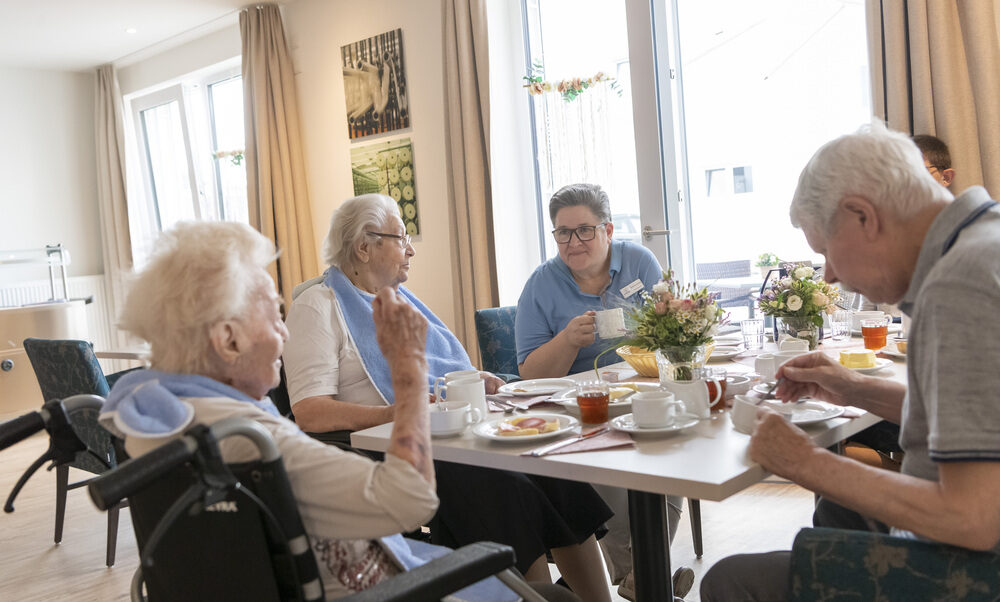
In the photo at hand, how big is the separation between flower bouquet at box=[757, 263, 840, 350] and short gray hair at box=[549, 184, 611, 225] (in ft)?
2.52

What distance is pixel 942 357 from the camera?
3.55 ft

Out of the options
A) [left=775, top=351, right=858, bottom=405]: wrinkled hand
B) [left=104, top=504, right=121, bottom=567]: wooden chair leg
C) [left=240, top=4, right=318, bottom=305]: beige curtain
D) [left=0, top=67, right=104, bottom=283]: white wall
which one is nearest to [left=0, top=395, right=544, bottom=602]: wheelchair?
[left=775, top=351, right=858, bottom=405]: wrinkled hand

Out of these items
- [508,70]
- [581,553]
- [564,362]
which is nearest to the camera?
[581,553]

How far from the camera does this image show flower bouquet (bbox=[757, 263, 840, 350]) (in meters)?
2.22

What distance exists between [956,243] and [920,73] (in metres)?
2.25

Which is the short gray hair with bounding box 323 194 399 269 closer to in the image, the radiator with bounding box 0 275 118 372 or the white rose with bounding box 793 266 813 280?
the white rose with bounding box 793 266 813 280

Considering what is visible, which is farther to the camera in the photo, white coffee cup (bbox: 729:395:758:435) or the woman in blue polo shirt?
the woman in blue polo shirt

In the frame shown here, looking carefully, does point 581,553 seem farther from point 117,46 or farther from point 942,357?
point 117,46

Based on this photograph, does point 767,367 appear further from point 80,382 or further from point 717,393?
point 80,382

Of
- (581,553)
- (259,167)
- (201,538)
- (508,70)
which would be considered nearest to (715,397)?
(581,553)

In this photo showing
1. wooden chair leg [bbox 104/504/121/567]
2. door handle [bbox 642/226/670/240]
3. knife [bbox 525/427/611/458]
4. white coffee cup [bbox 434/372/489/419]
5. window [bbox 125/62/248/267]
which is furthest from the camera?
window [bbox 125/62/248/267]

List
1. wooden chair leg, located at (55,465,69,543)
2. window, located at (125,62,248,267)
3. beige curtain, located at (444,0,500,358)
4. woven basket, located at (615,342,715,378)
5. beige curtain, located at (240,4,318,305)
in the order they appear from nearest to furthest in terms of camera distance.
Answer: woven basket, located at (615,342,715,378), wooden chair leg, located at (55,465,69,543), beige curtain, located at (444,0,500,358), beige curtain, located at (240,4,318,305), window, located at (125,62,248,267)

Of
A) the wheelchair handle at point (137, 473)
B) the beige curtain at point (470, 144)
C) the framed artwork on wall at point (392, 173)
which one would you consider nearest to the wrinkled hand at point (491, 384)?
the wheelchair handle at point (137, 473)

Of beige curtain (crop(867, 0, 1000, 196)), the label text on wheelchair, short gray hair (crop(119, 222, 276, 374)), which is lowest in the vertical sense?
the label text on wheelchair
